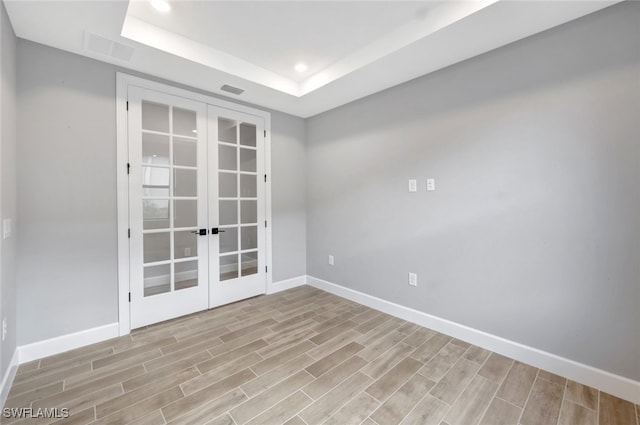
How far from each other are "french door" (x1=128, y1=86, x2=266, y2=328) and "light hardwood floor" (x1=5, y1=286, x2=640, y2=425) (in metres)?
0.47

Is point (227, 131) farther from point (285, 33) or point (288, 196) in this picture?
point (285, 33)

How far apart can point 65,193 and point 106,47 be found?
1.29 m

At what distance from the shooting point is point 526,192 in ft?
6.93

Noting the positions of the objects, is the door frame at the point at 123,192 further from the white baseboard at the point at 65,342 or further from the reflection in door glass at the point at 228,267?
the reflection in door glass at the point at 228,267

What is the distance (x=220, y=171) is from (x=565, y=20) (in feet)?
11.1

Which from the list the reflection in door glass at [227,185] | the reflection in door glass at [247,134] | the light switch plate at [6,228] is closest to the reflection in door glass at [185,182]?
the reflection in door glass at [227,185]

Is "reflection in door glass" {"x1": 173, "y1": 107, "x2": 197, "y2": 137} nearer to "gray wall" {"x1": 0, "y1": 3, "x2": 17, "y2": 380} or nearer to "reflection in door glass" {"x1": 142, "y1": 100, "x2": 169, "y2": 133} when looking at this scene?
"reflection in door glass" {"x1": 142, "y1": 100, "x2": 169, "y2": 133}

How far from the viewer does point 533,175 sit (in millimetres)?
2080

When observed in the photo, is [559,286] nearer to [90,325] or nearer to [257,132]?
[257,132]

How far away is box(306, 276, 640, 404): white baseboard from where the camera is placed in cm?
175

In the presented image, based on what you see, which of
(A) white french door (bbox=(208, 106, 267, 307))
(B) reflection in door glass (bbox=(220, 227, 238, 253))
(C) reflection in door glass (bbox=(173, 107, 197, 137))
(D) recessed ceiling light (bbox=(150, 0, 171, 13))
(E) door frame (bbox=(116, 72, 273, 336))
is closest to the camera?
(D) recessed ceiling light (bbox=(150, 0, 171, 13))

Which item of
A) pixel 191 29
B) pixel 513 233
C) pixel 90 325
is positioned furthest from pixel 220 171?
pixel 513 233

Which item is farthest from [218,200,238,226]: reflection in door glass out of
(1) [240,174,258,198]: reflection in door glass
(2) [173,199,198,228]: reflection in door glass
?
(2) [173,199,198,228]: reflection in door glass

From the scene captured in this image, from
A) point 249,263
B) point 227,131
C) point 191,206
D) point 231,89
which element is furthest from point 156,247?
point 231,89
